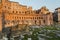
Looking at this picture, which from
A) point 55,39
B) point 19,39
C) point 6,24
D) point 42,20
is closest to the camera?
point 55,39

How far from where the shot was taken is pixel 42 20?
46.9 m

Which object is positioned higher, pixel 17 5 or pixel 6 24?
pixel 17 5

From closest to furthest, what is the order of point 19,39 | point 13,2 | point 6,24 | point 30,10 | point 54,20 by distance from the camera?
point 19,39 < point 6,24 < point 54,20 < point 30,10 < point 13,2

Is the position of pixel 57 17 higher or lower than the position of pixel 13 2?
lower

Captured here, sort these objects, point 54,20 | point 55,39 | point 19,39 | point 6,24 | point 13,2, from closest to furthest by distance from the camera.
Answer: point 55,39
point 19,39
point 6,24
point 54,20
point 13,2

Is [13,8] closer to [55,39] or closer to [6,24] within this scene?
[6,24]

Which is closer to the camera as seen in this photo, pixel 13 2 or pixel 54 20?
pixel 54 20

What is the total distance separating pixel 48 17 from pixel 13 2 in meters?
17.3

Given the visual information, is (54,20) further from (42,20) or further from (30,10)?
(30,10)

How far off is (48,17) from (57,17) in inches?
192

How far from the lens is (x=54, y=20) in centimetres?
5047

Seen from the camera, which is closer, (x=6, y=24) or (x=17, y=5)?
(x=6, y=24)

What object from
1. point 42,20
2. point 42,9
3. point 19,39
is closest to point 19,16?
point 42,20

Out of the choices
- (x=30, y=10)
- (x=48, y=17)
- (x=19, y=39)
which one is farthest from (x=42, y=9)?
(x=19, y=39)
